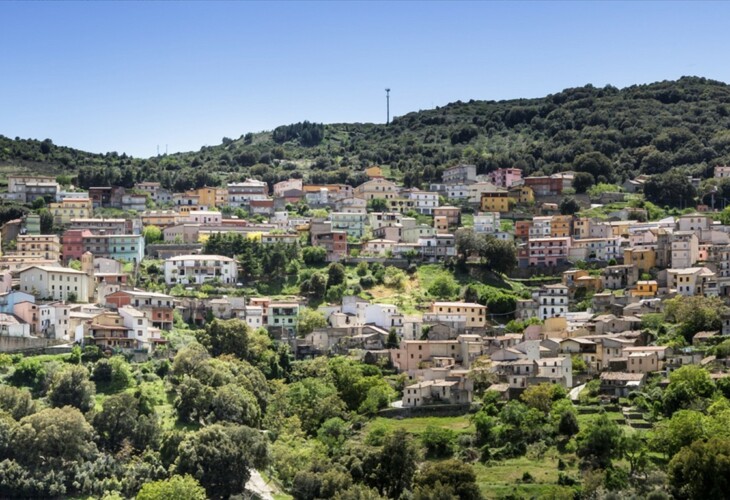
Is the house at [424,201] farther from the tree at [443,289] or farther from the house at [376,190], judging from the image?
the tree at [443,289]

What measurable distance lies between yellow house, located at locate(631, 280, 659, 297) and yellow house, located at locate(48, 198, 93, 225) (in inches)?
1444

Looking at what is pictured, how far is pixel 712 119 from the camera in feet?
376

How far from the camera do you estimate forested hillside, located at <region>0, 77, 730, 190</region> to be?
102 m

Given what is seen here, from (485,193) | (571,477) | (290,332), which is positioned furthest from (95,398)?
(485,193)

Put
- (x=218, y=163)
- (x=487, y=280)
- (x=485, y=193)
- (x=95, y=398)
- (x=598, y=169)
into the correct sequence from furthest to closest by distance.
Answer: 1. (x=218, y=163)
2. (x=598, y=169)
3. (x=485, y=193)
4. (x=487, y=280)
5. (x=95, y=398)

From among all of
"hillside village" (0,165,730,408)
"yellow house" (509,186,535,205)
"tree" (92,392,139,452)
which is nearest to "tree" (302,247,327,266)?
"hillside village" (0,165,730,408)

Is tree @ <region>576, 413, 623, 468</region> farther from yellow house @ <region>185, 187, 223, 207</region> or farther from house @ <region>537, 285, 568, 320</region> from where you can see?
yellow house @ <region>185, 187, 223, 207</region>

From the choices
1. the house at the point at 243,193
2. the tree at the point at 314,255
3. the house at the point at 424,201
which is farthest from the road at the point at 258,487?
the house at the point at 243,193

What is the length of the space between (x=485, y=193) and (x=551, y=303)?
22501 millimetres

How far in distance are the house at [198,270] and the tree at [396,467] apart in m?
27.7

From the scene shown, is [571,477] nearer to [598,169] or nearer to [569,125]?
[598,169]

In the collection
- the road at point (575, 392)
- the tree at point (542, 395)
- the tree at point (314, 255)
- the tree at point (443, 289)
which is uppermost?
the tree at point (314, 255)

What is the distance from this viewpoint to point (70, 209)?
86.4 m

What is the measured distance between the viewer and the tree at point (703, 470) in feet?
146
